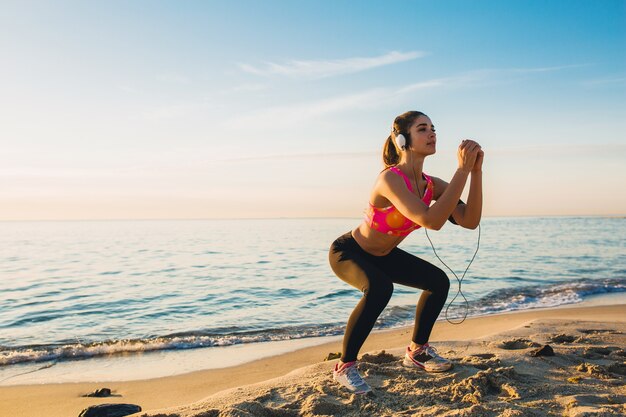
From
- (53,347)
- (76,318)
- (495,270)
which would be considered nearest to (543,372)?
(53,347)

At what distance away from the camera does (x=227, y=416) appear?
3.39 m

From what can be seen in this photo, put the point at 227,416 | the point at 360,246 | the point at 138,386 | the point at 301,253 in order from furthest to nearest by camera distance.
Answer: the point at 301,253 → the point at 138,386 → the point at 360,246 → the point at 227,416

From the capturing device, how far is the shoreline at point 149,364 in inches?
230

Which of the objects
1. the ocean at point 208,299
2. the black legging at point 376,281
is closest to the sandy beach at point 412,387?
the black legging at point 376,281

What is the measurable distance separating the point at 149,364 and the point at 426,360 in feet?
12.3

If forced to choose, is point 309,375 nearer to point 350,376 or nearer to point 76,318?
point 350,376

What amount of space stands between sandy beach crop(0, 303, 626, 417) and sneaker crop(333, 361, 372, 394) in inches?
2.6

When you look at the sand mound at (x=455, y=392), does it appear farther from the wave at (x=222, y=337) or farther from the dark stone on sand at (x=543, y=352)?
the wave at (x=222, y=337)

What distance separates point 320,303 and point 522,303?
4432 mm

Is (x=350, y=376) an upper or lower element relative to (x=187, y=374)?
upper

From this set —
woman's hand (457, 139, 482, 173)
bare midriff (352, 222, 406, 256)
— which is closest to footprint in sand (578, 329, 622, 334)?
bare midriff (352, 222, 406, 256)

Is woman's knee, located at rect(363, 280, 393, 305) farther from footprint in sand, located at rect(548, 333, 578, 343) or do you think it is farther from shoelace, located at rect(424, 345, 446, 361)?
footprint in sand, located at rect(548, 333, 578, 343)

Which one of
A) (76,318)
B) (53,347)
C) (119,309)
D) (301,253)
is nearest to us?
(53,347)

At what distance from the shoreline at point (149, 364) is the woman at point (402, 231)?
275 cm
